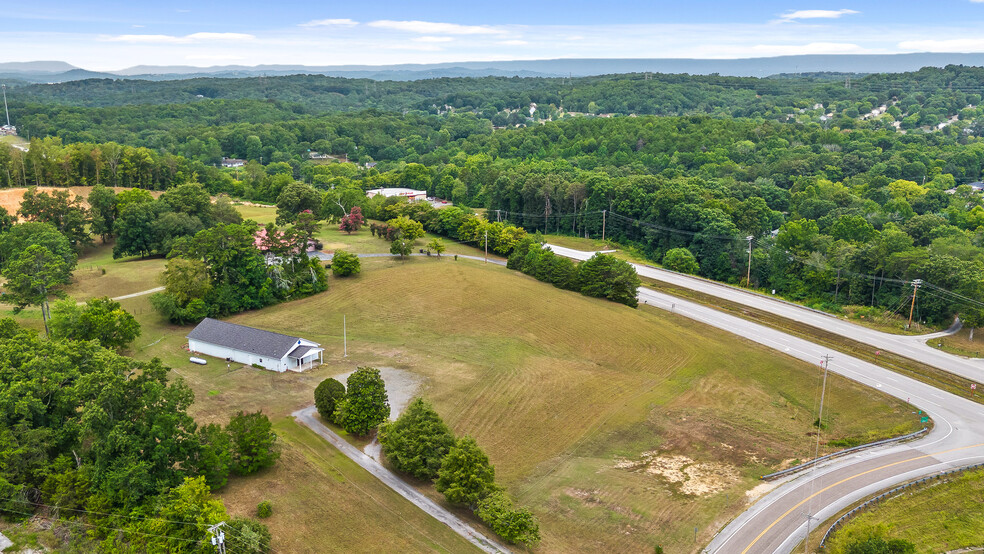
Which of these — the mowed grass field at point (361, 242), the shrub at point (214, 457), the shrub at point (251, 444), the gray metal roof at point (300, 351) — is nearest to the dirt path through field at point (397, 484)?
the shrub at point (251, 444)

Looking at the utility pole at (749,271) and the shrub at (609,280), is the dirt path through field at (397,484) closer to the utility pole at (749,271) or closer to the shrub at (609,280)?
the shrub at (609,280)

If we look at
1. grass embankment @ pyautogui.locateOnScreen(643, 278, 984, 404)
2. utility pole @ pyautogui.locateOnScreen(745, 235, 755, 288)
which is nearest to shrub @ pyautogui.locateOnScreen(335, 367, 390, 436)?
grass embankment @ pyautogui.locateOnScreen(643, 278, 984, 404)

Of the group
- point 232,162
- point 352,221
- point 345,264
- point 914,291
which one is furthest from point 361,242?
point 232,162

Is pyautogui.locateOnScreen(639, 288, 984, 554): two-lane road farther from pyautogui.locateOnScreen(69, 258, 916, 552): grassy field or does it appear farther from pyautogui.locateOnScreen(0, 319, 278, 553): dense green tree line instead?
pyautogui.locateOnScreen(0, 319, 278, 553): dense green tree line

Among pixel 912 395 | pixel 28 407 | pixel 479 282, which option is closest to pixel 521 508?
pixel 28 407

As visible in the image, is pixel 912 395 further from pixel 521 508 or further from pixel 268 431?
pixel 268 431

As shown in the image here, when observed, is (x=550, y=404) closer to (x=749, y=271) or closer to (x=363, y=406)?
(x=363, y=406)
